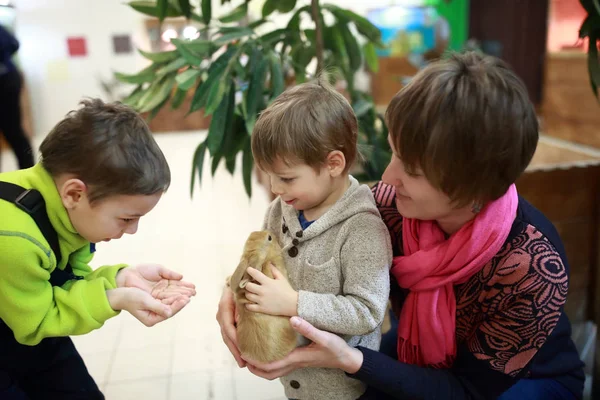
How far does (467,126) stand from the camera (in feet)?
3.23

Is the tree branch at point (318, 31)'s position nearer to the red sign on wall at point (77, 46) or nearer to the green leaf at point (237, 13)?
the green leaf at point (237, 13)

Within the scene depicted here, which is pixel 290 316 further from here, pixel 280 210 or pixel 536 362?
pixel 536 362

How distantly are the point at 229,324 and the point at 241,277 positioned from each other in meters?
0.20

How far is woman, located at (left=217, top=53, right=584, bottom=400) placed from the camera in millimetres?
1000

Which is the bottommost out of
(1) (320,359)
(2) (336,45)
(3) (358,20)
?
(1) (320,359)

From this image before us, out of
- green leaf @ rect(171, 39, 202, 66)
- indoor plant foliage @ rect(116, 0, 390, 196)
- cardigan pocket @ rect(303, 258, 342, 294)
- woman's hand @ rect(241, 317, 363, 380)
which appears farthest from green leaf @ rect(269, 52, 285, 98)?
woman's hand @ rect(241, 317, 363, 380)

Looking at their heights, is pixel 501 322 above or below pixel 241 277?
below

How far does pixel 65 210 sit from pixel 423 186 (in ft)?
2.52

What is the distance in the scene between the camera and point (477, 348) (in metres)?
1.18

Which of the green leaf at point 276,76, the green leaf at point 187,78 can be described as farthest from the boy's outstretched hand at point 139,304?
the green leaf at point 276,76

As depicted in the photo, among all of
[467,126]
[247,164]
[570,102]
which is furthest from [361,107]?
[570,102]

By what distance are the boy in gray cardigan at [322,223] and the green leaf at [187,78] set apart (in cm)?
62

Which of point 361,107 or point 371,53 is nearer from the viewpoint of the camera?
point 361,107

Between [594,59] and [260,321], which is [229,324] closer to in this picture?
[260,321]
